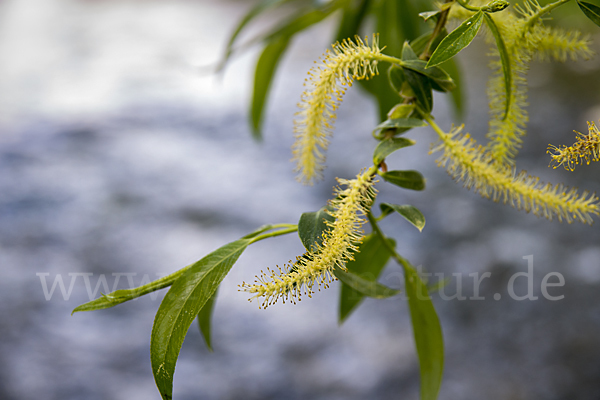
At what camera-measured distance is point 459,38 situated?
0.77 ft

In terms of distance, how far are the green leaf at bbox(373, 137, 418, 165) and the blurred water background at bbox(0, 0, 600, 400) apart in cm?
77

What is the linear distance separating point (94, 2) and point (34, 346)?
2582 mm

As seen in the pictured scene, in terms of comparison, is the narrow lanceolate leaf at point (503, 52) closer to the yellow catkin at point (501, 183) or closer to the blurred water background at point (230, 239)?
the yellow catkin at point (501, 183)

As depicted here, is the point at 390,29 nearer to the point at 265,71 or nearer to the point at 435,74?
the point at 265,71

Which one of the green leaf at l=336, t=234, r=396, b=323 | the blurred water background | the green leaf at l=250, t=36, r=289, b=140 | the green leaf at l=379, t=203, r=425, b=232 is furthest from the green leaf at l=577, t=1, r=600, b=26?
the blurred water background

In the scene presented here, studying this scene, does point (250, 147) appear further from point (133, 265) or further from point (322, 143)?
point (322, 143)

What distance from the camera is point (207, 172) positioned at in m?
1.58

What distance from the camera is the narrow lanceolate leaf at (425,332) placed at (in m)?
0.37

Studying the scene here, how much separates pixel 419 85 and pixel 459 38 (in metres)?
0.05

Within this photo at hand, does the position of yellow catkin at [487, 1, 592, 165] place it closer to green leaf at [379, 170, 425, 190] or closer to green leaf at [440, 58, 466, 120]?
green leaf at [379, 170, 425, 190]

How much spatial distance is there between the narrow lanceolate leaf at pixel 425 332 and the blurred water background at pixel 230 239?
610mm

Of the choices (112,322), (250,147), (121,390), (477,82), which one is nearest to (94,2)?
(250,147)

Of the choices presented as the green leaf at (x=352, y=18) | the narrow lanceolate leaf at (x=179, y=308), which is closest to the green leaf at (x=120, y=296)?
the narrow lanceolate leaf at (x=179, y=308)

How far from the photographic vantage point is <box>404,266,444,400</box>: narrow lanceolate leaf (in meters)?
0.37
